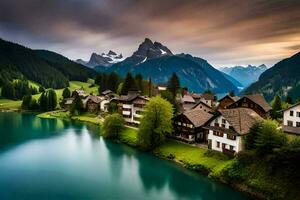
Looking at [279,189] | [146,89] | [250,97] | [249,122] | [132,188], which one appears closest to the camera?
[279,189]

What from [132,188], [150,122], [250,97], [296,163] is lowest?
[132,188]

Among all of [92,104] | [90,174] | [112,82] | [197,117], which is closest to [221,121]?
[197,117]

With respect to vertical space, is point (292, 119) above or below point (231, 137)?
above

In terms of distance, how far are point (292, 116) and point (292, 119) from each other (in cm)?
57

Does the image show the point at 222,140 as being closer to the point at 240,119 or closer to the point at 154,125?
the point at 240,119

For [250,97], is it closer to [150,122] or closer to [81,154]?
[150,122]

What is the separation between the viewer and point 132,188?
46.2 m

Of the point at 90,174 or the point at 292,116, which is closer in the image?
the point at 90,174

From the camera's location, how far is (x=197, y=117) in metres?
69.0

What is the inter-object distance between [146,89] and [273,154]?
88.0 metres

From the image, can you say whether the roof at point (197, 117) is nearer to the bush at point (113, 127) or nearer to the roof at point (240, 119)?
the roof at point (240, 119)

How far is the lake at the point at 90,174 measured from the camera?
142ft

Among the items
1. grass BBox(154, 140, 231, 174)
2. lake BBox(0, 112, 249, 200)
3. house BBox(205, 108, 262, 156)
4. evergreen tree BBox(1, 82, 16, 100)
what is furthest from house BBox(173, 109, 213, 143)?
evergreen tree BBox(1, 82, 16, 100)

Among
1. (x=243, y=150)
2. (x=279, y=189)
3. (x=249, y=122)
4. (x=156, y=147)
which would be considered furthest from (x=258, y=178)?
(x=156, y=147)
